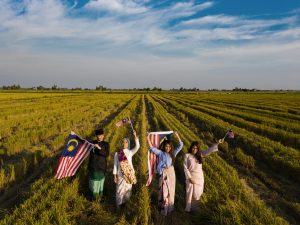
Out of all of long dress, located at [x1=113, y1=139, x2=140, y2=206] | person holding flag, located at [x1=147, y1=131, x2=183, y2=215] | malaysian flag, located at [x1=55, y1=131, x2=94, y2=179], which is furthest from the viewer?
malaysian flag, located at [x1=55, y1=131, x2=94, y2=179]

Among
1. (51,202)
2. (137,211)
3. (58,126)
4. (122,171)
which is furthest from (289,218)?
(58,126)

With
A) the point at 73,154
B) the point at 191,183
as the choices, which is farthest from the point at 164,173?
the point at 73,154

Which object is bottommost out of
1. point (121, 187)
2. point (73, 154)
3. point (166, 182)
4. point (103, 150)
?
point (121, 187)

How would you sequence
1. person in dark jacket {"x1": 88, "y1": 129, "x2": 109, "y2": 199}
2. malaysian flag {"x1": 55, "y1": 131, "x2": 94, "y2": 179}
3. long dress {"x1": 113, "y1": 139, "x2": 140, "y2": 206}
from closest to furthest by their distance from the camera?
long dress {"x1": 113, "y1": 139, "x2": 140, "y2": 206}
person in dark jacket {"x1": 88, "y1": 129, "x2": 109, "y2": 199}
malaysian flag {"x1": 55, "y1": 131, "x2": 94, "y2": 179}

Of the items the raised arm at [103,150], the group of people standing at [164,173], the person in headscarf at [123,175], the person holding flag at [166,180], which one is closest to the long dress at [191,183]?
the group of people standing at [164,173]

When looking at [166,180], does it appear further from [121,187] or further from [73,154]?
[73,154]

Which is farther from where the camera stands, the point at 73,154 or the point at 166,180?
the point at 73,154

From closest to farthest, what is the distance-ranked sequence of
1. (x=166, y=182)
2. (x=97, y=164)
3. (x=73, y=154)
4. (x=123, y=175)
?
(x=166, y=182), (x=123, y=175), (x=97, y=164), (x=73, y=154)

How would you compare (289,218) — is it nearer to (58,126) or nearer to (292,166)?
(292,166)

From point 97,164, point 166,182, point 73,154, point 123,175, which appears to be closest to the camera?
point 166,182

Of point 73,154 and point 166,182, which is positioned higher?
point 73,154

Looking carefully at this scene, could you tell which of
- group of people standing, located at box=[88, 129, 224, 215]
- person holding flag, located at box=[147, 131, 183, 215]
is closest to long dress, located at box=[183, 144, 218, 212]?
group of people standing, located at box=[88, 129, 224, 215]

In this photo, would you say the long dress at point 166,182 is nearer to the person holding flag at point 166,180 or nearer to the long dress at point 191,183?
the person holding flag at point 166,180

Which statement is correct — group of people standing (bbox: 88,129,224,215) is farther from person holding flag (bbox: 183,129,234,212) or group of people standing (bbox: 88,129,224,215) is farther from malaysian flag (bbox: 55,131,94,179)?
malaysian flag (bbox: 55,131,94,179)
